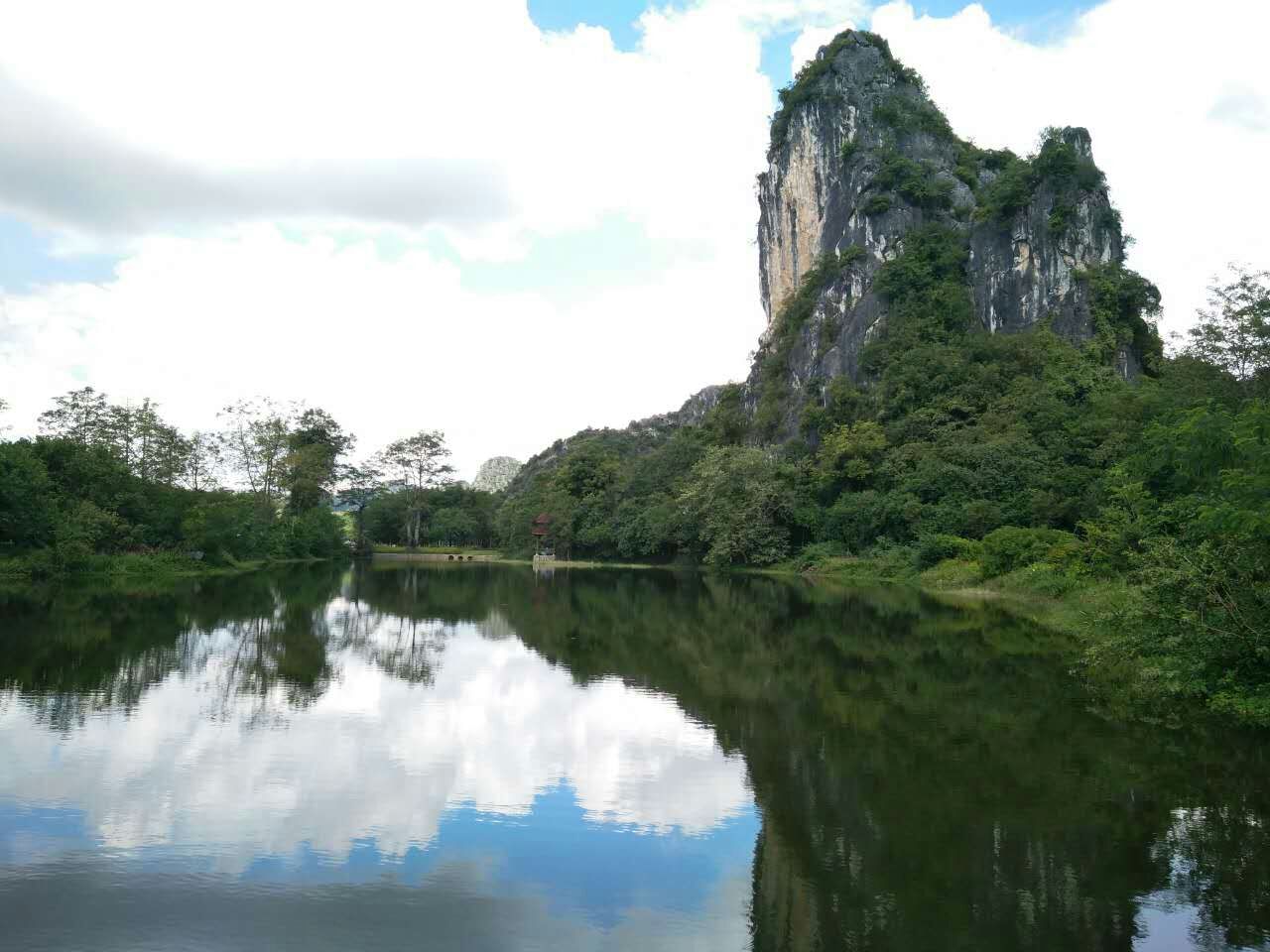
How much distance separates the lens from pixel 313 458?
2559 inches

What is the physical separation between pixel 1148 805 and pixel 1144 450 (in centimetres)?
2705

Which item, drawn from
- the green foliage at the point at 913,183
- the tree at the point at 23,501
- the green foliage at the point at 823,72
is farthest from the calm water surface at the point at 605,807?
the green foliage at the point at 823,72

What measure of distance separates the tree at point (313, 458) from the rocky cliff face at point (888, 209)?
34.1 meters

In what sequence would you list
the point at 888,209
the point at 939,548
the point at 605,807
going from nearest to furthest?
the point at 605,807
the point at 939,548
the point at 888,209

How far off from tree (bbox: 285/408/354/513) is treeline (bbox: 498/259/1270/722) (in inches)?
595

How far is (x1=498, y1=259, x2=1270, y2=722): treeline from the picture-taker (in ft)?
41.0

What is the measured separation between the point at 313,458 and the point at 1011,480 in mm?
46052

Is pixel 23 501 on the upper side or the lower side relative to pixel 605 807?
upper

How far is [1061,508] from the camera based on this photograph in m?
38.9

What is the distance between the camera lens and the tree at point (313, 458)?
6338 centimetres

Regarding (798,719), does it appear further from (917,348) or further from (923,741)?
(917,348)

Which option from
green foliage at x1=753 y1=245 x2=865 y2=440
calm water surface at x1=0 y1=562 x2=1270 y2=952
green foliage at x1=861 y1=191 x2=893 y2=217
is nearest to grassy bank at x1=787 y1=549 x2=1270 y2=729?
calm water surface at x1=0 y1=562 x2=1270 y2=952

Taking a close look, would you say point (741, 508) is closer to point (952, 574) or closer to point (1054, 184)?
point (952, 574)

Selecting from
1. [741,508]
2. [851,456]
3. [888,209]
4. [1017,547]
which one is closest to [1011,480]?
[1017,547]
